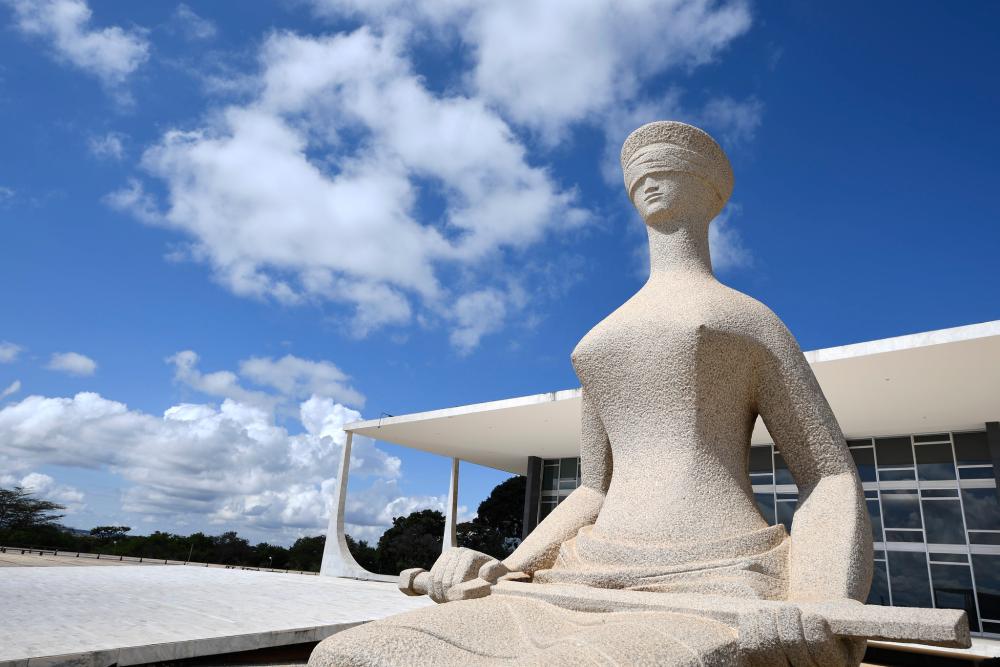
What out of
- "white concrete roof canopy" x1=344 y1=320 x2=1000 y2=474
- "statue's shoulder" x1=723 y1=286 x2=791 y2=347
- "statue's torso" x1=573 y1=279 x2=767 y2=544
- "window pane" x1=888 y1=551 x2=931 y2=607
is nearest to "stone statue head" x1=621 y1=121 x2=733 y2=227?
"statue's torso" x1=573 y1=279 x2=767 y2=544

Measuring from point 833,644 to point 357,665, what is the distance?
131 centimetres

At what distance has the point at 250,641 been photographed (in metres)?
5.93

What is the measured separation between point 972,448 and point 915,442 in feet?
3.79

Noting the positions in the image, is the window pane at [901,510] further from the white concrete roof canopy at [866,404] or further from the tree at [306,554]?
the tree at [306,554]

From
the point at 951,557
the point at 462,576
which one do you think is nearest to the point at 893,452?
the point at 951,557

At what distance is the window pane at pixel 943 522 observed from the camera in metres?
14.5

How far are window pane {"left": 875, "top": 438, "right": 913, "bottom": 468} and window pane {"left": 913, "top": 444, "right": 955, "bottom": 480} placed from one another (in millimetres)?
238

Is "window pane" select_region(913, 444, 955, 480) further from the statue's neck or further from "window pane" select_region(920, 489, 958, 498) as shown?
the statue's neck

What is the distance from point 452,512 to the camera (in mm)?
23422

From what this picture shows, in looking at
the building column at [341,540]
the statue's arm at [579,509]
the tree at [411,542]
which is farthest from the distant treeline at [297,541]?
the statue's arm at [579,509]

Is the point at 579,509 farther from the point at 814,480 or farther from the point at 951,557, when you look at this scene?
the point at 951,557

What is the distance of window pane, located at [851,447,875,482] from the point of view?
53.6 ft

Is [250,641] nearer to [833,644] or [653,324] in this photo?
[653,324]

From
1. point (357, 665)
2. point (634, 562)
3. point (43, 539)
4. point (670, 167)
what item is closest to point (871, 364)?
point (670, 167)
